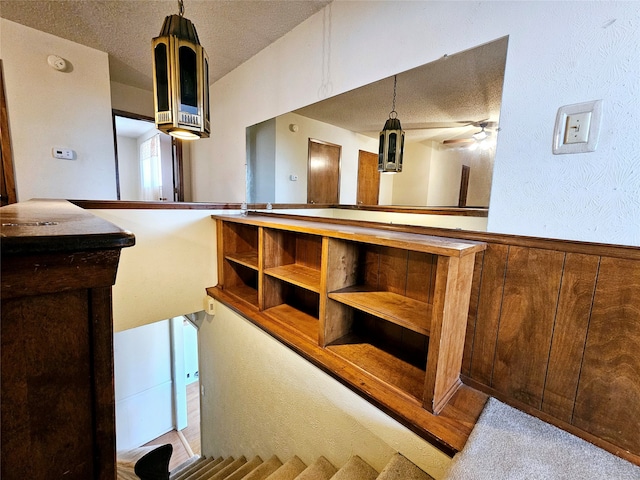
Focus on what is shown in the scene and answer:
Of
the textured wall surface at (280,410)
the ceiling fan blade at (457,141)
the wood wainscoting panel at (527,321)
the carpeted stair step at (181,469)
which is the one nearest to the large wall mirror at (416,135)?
the ceiling fan blade at (457,141)

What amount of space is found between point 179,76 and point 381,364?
1622 mm

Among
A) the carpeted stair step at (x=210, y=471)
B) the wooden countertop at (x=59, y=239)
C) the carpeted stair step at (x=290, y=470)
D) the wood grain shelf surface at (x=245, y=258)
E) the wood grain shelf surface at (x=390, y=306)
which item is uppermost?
the wooden countertop at (x=59, y=239)

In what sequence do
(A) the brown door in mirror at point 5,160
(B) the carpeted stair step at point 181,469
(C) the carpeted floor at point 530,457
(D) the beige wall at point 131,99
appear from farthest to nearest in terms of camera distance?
(D) the beige wall at point 131,99
(B) the carpeted stair step at point 181,469
(A) the brown door in mirror at point 5,160
(C) the carpeted floor at point 530,457

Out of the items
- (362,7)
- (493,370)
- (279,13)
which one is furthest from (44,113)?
(493,370)

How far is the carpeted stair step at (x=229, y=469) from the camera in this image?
2.17m

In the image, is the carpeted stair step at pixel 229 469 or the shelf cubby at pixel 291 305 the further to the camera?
the carpeted stair step at pixel 229 469

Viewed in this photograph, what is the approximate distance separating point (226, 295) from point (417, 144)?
175 cm

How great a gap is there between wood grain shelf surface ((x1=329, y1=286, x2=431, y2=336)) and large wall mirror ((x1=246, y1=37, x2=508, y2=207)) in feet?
1.60

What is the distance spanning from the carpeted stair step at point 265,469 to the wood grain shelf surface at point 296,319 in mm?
961

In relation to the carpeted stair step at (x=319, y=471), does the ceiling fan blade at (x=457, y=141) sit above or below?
above

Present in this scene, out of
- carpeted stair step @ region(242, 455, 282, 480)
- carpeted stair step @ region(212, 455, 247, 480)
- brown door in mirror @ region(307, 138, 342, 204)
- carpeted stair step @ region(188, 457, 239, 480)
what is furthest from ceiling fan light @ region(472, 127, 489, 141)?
carpeted stair step @ region(188, 457, 239, 480)

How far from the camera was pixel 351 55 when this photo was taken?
1.62m

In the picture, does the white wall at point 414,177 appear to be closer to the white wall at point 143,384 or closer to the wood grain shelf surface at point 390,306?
the wood grain shelf surface at point 390,306

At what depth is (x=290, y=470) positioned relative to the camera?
5.30ft
